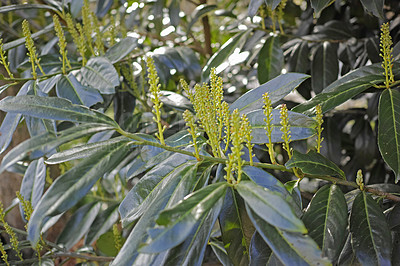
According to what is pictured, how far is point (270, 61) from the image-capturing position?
1.01 meters

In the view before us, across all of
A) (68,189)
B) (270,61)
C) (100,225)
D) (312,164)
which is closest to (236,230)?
(312,164)

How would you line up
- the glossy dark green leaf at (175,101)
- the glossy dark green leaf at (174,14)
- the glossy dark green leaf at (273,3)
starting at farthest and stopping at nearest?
1. the glossy dark green leaf at (174,14)
2. the glossy dark green leaf at (175,101)
3. the glossy dark green leaf at (273,3)

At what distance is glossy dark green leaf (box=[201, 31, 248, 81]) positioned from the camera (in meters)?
1.02

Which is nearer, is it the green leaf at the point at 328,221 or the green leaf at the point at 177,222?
the green leaf at the point at 177,222

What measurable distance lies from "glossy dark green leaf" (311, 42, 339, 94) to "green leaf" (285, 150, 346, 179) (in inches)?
18.2

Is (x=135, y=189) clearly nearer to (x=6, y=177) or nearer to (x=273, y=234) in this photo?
(x=273, y=234)

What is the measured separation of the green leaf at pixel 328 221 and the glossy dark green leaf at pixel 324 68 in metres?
0.52

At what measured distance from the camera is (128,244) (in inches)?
18.9

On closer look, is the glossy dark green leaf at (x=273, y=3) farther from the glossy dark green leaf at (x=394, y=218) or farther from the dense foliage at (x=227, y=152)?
the glossy dark green leaf at (x=394, y=218)

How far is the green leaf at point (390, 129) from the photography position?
2.15 feet

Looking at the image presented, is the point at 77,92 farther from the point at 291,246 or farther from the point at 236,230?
the point at 291,246

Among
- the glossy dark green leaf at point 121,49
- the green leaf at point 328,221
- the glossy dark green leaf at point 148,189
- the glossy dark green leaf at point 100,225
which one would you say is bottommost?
the glossy dark green leaf at point 100,225

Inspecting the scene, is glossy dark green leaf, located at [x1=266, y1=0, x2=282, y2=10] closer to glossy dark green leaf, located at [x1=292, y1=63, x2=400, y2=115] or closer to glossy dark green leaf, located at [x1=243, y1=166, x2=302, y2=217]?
glossy dark green leaf, located at [x1=292, y1=63, x2=400, y2=115]

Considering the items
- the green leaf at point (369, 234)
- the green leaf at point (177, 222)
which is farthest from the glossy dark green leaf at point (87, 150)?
the green leaf at point (369, 234)
